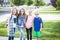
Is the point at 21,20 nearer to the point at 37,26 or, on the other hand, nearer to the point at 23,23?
the point at 23,23

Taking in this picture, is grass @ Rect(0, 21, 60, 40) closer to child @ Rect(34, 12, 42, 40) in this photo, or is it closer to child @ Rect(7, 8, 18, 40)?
child @ Rect(34, 12, 42, 40)

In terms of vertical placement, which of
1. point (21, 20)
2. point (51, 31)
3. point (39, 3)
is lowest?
point (51, 31)

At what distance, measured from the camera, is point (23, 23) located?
4.67ft

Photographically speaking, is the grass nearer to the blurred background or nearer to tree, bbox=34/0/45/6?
the blurred background

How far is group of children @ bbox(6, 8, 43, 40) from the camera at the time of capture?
141 cm

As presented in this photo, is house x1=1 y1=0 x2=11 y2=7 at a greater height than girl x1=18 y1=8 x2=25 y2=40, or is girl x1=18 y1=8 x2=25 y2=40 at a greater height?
house x1=1 y1=0 x2=11 y2=7

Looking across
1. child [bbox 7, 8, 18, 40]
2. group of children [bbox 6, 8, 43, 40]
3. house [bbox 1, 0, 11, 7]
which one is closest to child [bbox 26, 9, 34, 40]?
group of children [bbox 6, 8, 43, 40]

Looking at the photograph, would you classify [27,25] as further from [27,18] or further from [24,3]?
[24,3]

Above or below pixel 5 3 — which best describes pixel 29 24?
below

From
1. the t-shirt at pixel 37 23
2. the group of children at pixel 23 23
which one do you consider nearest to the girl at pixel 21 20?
the group of children at pixel 23 23

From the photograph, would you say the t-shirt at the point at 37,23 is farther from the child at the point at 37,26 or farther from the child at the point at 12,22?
the child at the point at 12,22

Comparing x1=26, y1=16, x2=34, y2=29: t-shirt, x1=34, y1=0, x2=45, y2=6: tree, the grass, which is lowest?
the grass

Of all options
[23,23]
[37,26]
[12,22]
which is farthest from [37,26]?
[12,22]

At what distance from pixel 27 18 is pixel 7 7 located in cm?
24
